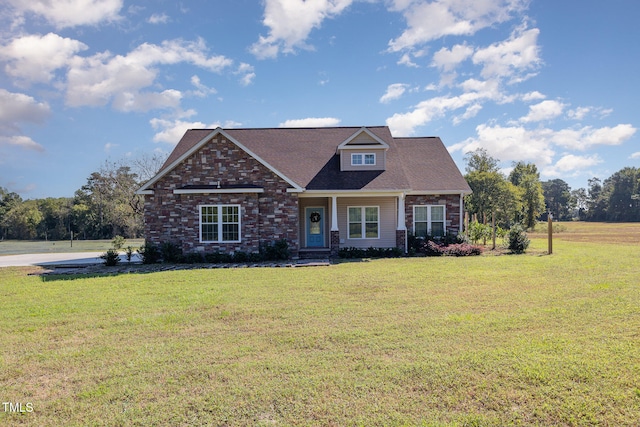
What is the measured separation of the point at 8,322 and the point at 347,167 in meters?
15.4

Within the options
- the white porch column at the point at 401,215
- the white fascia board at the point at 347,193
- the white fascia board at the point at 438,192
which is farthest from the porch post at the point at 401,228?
the white fascia board at the point at 438,192

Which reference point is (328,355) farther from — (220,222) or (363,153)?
(363,153)

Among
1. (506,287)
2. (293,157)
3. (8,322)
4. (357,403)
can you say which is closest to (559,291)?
(506,287)

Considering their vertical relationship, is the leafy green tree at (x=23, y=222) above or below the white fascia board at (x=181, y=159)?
below

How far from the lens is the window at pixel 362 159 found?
20.3 m

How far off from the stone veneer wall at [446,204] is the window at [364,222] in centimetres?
169

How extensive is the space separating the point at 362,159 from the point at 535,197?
3400cm

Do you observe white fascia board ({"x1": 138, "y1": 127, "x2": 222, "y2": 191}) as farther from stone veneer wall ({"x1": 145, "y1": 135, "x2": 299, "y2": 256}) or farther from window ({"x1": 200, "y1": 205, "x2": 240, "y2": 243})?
window ({"x1": 200, "y1": 205, "x2": 240, "y2": 243})

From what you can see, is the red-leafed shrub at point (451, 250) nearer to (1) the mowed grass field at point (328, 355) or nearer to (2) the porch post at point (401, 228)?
(2) the porch post at point (401, 228)

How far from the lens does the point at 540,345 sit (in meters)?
5.67

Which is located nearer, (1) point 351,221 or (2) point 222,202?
(2) point 222,202

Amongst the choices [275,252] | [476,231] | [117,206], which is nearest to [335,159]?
[275,252]

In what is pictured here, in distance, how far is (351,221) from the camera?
65.2 feet

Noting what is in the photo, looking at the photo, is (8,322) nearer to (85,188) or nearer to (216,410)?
(216,410)
